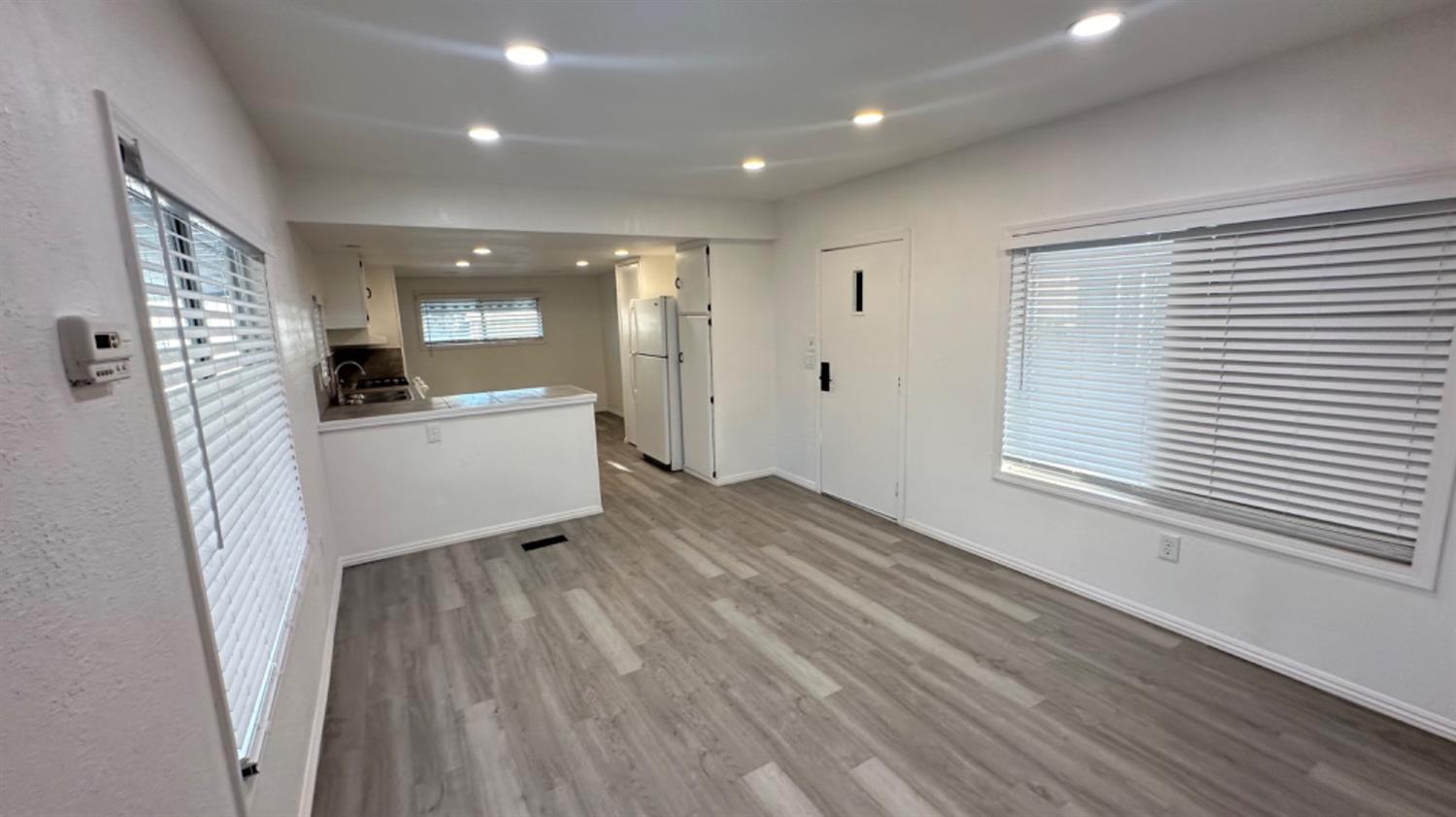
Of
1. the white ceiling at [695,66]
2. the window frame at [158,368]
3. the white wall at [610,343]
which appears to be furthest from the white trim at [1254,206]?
the white wall at [610,343]

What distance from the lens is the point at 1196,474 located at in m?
2.59

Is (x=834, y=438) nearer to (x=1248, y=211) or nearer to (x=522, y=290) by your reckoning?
(x=1248, y=211)

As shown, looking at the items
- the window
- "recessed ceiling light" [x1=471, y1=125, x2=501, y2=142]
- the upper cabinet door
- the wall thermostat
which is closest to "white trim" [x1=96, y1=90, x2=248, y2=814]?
the wall thermostat

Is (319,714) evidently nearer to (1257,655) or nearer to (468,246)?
(468,246)

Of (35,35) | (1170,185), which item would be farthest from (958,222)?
(35,35)

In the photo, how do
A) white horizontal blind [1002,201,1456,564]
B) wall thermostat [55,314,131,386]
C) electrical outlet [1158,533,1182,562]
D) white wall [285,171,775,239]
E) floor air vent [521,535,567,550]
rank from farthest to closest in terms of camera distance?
floor air vent [521,535,567,550] → white wall [285,171,775,239] → electrical outlet [1158,533,1182,562] → white horizontal blind [1002,201,1456,564] → wall thermostat [55,314,131,386]

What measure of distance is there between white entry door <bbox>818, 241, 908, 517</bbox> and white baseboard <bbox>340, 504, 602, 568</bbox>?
1961mm

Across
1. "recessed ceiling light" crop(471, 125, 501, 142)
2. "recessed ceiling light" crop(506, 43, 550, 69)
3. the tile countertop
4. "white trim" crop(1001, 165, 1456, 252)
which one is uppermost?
"recessed ceiling light" crop(471, 125, 501, 142)

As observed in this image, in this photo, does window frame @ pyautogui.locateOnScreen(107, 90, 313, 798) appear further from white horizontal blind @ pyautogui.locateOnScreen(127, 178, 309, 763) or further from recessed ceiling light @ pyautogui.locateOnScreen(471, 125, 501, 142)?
recessed ceiling light @ pyautogui.locateOnScreen(471, 125, 501, 142)

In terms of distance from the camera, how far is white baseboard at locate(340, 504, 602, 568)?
12.1 feet

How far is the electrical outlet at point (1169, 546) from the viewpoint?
8.65 feet

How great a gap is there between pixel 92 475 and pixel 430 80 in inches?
72.9

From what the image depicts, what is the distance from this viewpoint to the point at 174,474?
1.10 m

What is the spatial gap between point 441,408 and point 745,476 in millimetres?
2552
